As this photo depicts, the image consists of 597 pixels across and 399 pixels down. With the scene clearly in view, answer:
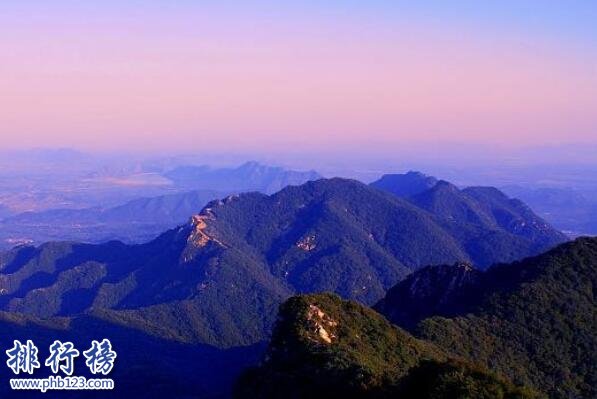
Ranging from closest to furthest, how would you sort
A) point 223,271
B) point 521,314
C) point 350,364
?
point 350,364
point 521,314
point 223,271

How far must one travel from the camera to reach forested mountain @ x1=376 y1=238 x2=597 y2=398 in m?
63.8

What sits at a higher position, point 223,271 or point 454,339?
point 454,339

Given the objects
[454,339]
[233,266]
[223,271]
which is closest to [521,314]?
[454,339]

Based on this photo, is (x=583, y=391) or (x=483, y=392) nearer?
(x=483, y=392)

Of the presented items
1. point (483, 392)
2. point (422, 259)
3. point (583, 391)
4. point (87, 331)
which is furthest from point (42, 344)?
point (422, 259)

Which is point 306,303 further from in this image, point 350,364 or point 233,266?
point 233,266

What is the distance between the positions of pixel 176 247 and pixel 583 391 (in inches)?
4732

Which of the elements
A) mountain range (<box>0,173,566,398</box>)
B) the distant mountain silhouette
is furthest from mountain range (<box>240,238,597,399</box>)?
the distant mountain silhouette

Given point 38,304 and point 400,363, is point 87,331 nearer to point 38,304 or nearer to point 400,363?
point 38,304

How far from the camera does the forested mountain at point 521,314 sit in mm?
63781

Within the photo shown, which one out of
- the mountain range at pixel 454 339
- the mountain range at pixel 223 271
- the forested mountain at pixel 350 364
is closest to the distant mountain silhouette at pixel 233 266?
the mountain range at pixel 223 271

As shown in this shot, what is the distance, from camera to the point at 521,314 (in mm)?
71312

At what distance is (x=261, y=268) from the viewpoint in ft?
556

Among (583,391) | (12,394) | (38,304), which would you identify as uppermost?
(583,391)
